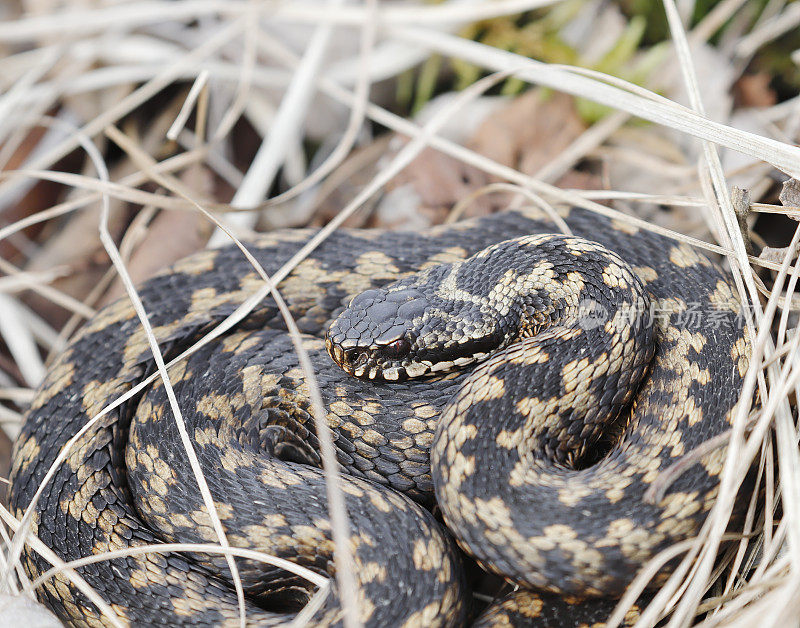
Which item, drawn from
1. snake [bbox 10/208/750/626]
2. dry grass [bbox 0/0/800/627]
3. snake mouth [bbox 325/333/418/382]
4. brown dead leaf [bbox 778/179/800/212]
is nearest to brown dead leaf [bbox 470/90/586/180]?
dry grass [bbox 0/0/800/627]

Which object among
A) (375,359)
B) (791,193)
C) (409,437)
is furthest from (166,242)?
(791,193)

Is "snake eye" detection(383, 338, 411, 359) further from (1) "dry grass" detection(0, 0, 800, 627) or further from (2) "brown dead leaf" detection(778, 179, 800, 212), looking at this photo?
(2) "brown dead leaf" detection(778, 179, 800, 212)

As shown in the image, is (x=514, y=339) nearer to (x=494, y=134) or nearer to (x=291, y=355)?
(x=291, y=355)

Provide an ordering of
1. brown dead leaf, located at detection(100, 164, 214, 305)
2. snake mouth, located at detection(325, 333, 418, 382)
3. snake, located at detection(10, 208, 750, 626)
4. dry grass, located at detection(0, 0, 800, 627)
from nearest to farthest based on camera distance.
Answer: snake, located at detection(10, 208, 750, 626), snake mouth, located at detection(325, 333, 418, 382), dry grass, located at detection(0, 0, 800, 627), brown dead leaf, located at detection(100, 164, 214, 305)

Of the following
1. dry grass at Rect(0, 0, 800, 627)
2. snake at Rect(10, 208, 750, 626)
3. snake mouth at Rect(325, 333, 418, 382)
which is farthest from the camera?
dry grass at Rect(0, 0, 800, 627)

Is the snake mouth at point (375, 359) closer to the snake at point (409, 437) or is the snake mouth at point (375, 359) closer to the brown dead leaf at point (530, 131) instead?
the snake at point (409, 437)

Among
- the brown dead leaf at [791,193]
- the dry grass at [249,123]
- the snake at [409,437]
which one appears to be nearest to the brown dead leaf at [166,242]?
the dry grass at [249,123]
